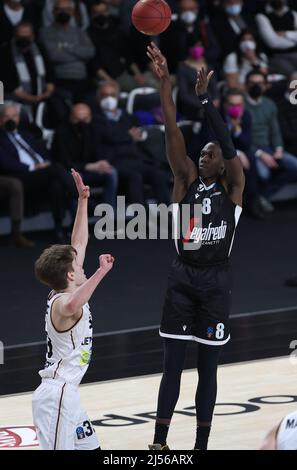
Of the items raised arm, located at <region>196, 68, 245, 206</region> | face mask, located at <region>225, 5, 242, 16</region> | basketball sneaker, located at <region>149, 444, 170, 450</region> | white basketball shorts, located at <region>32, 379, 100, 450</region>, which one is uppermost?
raised arm, located at <region>196, 68, 245, 206</region>

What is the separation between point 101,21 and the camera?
54.5ft

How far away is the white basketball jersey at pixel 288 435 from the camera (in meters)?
5.46

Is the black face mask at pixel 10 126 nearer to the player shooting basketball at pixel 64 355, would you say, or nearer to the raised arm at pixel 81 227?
the raised arm at pixel 81 227

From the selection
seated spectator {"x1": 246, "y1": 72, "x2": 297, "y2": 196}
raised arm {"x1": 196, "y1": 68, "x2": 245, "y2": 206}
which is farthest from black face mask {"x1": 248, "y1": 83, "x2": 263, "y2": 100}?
raised arm {"x1": 196, "y1": 68, "x2": 245, "y2": 206}

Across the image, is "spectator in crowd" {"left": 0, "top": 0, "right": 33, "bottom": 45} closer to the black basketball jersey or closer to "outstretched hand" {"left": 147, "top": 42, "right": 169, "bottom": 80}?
"outstretched hand" {"left": 147, "top": 42, "right": 169, "bottom": 80}

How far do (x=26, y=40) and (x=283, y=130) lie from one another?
12.0 feet

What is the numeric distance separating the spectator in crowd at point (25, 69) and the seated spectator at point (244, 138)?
2.16 metres

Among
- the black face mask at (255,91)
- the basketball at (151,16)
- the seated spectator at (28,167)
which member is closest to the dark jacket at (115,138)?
the seated spectator at (28,167)

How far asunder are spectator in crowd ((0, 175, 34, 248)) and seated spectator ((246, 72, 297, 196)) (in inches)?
134

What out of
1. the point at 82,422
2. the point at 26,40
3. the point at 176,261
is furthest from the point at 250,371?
the point at 26,40

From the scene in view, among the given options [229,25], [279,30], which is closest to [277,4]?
[279,30]

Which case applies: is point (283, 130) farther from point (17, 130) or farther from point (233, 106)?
point (17, 130)

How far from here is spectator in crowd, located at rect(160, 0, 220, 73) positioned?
16797 mm

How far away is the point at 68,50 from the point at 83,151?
5.61ft
